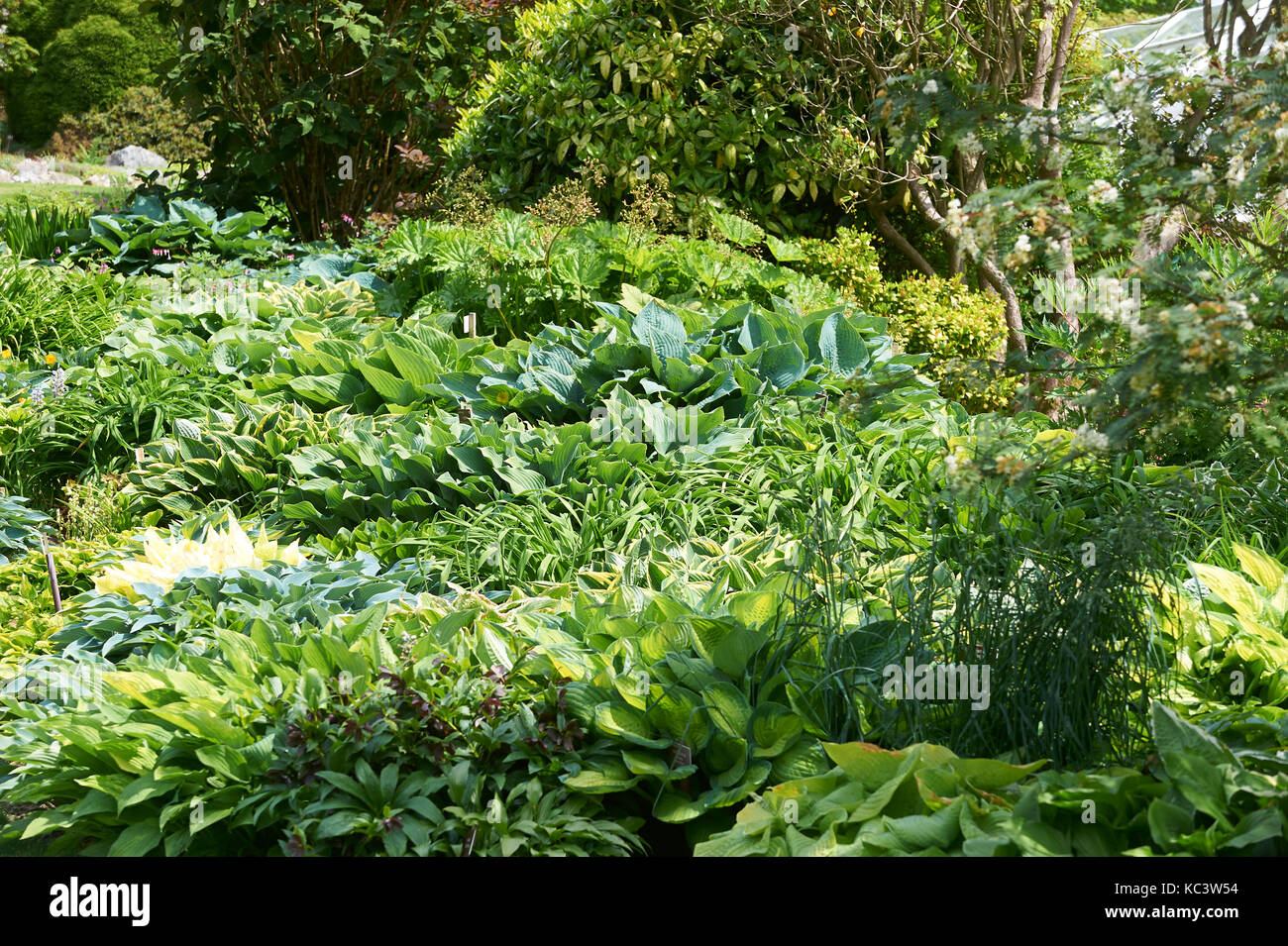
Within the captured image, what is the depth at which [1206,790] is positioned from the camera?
2.17 metres

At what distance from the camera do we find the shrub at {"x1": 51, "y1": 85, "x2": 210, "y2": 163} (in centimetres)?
1947

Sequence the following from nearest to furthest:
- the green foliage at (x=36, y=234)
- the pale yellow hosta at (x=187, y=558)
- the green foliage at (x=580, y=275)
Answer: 1. the pale yellow hosta at (x=187, y=558)
2. the green foliage at (x=580, y=275)
3. the green foliage at (x=36, y=234)

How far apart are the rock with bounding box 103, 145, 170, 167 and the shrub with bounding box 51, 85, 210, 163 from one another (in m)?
0.18

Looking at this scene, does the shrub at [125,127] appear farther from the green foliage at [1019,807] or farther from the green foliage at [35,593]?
the green foliage at [1019,807]

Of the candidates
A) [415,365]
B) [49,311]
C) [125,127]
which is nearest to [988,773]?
[415,365]

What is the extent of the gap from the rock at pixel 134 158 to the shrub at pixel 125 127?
7.0 inches

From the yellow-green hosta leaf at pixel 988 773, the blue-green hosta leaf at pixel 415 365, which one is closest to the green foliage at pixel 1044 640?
the yellow-green hosta leaf at pixel 988 773

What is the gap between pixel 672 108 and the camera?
7102 millimetres

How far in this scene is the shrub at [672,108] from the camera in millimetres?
7059

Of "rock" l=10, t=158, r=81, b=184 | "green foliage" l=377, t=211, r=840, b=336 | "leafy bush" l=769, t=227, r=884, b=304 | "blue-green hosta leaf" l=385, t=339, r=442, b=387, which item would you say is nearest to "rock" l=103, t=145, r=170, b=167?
"rock" l=10, t=158, r=81, b=184

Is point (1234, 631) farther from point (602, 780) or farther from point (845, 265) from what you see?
point (845, 265)

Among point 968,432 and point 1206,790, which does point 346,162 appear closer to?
point 968,432

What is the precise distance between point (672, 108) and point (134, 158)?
53.2 feet

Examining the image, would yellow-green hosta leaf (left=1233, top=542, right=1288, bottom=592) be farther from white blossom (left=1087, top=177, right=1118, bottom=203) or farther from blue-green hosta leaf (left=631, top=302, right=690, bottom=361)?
blue-green hosta leaf (left=631, top=302, right=690, bottom=361)
